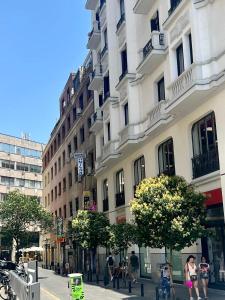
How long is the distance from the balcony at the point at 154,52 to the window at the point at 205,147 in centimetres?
484

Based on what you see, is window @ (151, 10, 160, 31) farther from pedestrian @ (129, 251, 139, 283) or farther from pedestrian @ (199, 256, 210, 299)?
pedestrian @ (199, 256, 210, 299)

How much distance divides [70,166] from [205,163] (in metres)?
32.4

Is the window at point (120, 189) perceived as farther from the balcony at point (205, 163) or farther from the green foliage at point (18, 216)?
the green foliage at point (18, 216)

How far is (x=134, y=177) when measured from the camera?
29812 millimetres

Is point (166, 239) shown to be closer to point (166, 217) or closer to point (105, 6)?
point (166, 217)

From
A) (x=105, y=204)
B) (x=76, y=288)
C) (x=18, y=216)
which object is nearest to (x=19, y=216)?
(x=18, y=216)

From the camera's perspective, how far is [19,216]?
44594mm

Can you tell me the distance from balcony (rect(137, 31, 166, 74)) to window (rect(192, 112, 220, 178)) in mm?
4835

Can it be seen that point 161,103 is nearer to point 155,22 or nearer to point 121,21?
point 155,22

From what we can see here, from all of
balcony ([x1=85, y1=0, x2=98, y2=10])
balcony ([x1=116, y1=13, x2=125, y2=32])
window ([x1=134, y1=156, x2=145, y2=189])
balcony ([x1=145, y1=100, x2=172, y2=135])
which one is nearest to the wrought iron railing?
window ([x1=134, y1=156, x2=145, y2=189])

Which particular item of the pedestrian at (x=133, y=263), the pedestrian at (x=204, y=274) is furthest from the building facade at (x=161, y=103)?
the pedestrian at (x=204, y=274)

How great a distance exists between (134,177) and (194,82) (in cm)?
1190

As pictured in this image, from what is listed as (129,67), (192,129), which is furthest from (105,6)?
(192,129)

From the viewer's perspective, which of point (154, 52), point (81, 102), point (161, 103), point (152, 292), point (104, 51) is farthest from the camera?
point (81, 102)
